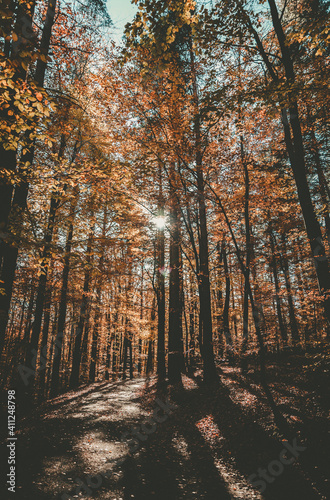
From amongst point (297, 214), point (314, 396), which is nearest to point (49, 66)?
point (314, 396)

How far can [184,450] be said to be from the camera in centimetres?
602

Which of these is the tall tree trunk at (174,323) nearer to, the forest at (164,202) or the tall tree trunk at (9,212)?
the forest at (164,202)

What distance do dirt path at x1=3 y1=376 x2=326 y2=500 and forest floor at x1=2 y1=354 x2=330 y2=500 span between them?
0.8 inches

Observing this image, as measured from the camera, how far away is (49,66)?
707 centimetres

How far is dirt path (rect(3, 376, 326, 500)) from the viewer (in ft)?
14.0

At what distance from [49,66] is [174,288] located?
9615 millimetres

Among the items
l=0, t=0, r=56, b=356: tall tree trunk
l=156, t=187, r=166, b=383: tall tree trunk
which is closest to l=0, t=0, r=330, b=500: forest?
l=0, t=0, r=56, b=356: tall tree trunk

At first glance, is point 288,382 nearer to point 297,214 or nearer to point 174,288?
point 174,288

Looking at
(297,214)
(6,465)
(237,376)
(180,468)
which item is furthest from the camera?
(297,214)

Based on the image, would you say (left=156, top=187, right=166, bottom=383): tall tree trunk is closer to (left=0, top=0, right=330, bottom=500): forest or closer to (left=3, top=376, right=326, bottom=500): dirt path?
(left=0, top=0, right=330, bottom=500): forest

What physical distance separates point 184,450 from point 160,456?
647mm

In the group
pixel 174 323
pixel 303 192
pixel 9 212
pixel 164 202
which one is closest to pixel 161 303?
pixel 174 323

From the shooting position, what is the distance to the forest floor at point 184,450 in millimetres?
4301

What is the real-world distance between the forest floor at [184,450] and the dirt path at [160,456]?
0.02m
